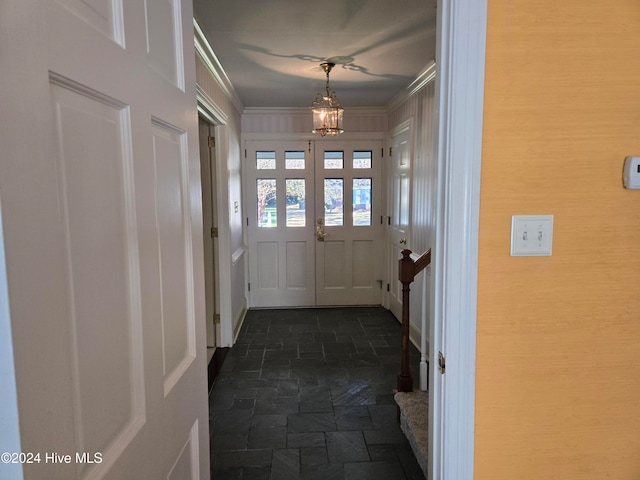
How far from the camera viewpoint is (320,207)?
5.09 meters

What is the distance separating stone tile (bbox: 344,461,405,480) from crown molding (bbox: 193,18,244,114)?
266 cm

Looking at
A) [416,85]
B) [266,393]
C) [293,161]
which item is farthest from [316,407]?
[293,161]

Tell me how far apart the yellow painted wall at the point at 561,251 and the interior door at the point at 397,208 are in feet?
9.65

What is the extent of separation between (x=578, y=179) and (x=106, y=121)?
47.1 inches

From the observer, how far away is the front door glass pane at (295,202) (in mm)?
5059

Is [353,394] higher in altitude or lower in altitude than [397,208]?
lower

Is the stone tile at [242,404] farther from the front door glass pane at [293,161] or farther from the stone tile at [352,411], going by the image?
the front door glass pane at [293,161]

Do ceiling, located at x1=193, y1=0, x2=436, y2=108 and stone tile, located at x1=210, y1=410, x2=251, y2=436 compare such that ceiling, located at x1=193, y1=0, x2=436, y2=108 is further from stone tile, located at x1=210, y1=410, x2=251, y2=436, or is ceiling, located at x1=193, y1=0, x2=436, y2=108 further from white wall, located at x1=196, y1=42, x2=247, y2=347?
stone tile, located at x1=210, y1=410, x2=251, y2=436

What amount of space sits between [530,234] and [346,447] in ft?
5.93

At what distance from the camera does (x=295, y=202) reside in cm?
508

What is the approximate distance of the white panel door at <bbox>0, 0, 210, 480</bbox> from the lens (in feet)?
1.57

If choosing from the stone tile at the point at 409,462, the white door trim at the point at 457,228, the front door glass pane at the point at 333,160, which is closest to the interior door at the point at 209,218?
the front door glass pane at the point at 333,160

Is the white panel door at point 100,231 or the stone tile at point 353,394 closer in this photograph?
the white panel door at point 100,231

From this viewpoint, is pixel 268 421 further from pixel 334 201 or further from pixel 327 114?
pixel 334 201
